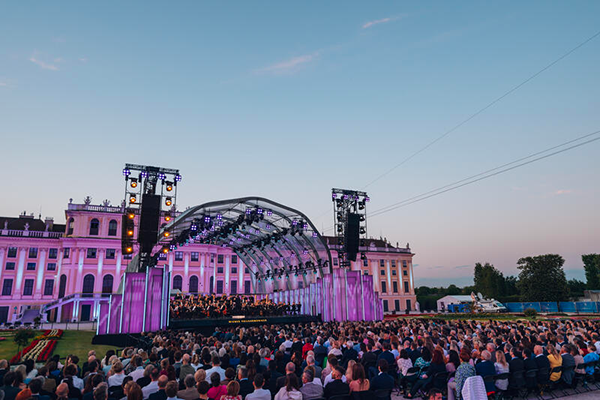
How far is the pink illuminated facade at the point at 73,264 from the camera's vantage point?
166 feet

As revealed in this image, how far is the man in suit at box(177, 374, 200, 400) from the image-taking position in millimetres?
6633

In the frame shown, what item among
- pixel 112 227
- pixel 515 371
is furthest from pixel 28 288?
pixel 515 371

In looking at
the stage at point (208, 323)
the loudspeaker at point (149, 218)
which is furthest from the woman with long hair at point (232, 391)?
the stage at point (208, 323)

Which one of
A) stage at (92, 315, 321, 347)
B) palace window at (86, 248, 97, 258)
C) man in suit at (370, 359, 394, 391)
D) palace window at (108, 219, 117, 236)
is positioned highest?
palace window at (108, 219, 117, 236)

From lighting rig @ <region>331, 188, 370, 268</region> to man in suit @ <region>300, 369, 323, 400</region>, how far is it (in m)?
23.0

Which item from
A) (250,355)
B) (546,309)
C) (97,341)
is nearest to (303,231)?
(97,341)

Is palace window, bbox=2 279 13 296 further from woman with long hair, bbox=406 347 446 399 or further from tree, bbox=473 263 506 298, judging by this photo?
tree, bbox=473 263 506 298

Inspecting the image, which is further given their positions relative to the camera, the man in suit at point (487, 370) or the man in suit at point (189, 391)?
the man in suit at point (487, 370)

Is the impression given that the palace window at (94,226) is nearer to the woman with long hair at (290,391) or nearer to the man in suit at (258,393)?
the man in suit at (258,393)

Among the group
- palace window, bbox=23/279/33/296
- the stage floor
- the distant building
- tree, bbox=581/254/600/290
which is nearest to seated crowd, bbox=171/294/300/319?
the stage floor

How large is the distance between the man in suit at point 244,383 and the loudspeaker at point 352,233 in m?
22.9

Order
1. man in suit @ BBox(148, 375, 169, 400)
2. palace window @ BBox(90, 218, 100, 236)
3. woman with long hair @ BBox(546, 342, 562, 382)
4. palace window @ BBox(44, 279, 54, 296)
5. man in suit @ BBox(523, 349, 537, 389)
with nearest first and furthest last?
1. man in suit @ BBox(148, 375, 169, 400)
2. man in suit @ BBox(523, 349, 537, 389)
3. woman with long hair @ BBox(546, 342, 562, 382)
4. palace window @ BBox(44, 279, 54, 296)
5. palace window @ BBox(90, 218, 100, 236)

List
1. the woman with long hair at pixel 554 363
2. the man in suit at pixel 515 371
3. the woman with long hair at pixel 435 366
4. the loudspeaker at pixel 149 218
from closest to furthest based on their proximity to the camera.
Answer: the man in suit at pixel 515 371
the woman with long hair at pixel 435 366
the woman with long hair at pixel 554 363
the loudspeaker at pixel 149 218

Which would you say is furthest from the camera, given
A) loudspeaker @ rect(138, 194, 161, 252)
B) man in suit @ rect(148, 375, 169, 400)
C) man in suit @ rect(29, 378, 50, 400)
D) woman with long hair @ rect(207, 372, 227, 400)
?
loudspeaker @ rect(138, 194, 161, 252)
